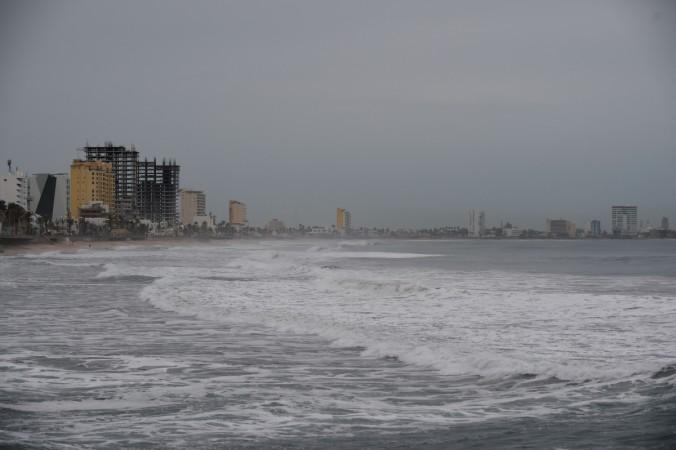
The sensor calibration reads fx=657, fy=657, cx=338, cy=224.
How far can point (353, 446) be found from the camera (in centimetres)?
631

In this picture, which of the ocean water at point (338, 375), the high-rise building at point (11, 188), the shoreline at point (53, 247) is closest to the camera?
the ocean water at point (338, 375)

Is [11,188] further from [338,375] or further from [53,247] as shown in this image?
[338,375]

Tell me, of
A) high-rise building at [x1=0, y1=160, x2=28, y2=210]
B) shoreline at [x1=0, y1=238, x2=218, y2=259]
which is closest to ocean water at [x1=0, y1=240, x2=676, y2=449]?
shoreline at [x1=0, y1=238, x2=218, y2=259]

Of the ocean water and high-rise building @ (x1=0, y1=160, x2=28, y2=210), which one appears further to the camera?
high-rise building @ (x1=0, y1=160, x2=28, y2=210)

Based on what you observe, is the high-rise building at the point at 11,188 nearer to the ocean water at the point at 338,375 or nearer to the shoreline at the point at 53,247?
the shoreline at the point at 53,247

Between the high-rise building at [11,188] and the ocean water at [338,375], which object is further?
the high-rise building at [11,188]

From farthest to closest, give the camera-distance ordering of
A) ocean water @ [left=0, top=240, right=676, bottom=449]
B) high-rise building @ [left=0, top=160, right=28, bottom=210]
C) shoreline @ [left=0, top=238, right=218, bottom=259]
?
1. high-rise building @ [left=0, top=160, right=28, bottom=210]
2. shoreline @ [left=0, top=238, right=218, bottom=259]
3. ocean water @ [left=0, top=240, right=676, bottom=449]

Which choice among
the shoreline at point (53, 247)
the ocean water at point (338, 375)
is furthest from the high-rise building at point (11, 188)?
the ocean water at point (338, 375)

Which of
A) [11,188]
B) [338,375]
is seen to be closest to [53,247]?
[11,188]

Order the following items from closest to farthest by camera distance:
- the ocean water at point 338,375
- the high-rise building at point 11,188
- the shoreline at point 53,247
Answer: the ocean water at point 338,375, the shoreline at point 53,247, the high-rise building at point 11,188

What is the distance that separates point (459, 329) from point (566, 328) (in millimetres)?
2313

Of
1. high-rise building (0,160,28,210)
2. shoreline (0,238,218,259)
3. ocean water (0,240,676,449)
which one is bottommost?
shoreline (0,238,218,259)

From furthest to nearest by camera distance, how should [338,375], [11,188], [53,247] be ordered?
[11,188] < [53,247] < [338,375]

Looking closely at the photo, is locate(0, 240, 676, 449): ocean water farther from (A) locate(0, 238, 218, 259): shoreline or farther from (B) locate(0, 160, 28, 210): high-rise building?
(B) locate(0, 160, 28, 210): high-rise building
